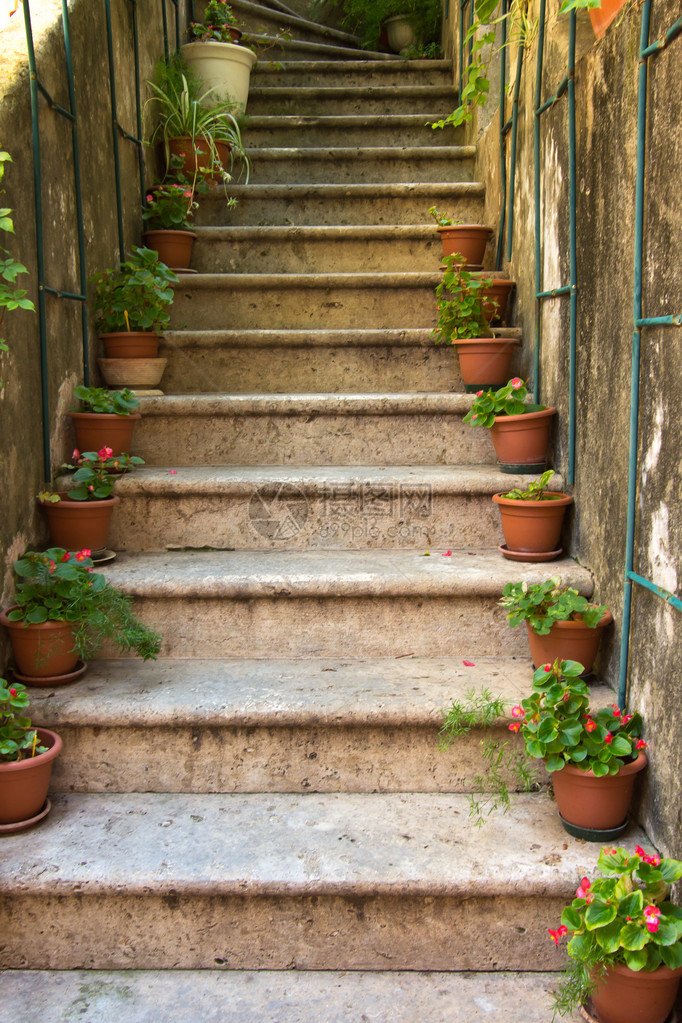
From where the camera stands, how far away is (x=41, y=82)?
6.56 ft

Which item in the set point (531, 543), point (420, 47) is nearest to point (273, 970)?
point (531, 543)

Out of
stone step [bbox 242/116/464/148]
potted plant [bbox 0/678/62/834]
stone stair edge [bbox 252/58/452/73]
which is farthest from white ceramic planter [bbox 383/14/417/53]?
potted plant [bbox 0/678/62/834]

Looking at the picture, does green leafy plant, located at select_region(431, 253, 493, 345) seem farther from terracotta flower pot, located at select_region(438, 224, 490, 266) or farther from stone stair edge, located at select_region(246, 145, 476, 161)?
stone stair edge, located at select_region(246, 145, 476, 161)

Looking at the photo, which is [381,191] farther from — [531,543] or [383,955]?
[383,955]

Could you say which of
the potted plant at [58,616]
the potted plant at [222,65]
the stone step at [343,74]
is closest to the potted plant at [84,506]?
the potted plant at [58,616]

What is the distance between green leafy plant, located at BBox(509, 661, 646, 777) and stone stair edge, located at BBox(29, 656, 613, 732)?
124mm

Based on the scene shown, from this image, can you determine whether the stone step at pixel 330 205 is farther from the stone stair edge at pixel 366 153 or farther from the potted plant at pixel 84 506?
the potted plant at pixel 84 506

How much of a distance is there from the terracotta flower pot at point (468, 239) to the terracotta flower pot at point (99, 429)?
1.34m

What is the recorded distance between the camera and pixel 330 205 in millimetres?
3275

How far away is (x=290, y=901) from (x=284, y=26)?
5.39 metres

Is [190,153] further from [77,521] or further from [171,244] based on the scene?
[77,521]

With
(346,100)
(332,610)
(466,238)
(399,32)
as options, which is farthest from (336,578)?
(399,32)

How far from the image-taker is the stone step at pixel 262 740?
159 centimetres

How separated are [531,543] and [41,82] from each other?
1646 mm
